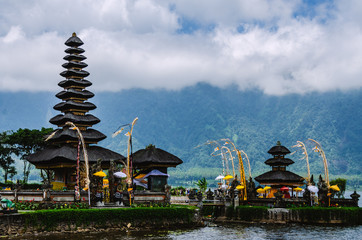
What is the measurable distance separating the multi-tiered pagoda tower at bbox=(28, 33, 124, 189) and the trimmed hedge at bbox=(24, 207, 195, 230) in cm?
1301

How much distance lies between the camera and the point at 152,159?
210ft

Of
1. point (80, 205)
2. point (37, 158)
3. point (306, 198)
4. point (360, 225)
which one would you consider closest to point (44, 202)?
point (80, 205)

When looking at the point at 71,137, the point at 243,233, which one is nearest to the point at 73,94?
the point at 71,137

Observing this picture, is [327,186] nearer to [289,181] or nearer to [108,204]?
[289,181]

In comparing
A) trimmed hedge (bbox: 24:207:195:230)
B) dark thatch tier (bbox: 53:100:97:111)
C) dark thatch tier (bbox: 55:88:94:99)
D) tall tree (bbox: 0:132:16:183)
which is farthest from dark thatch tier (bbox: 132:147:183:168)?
tall tree (bbox: 0:132:16:183)

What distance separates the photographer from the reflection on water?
1761 inches

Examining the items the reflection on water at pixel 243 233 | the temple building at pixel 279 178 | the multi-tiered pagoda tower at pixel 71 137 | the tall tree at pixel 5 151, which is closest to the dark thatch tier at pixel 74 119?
the multi-tiered pagoda tower at pixel 71 137

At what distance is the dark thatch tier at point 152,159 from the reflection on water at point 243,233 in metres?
11.9

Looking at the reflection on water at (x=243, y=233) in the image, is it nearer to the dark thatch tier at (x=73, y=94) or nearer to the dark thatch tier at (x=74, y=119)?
the dark thatch tier at (x=74, y=119)

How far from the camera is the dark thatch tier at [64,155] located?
62188 mm

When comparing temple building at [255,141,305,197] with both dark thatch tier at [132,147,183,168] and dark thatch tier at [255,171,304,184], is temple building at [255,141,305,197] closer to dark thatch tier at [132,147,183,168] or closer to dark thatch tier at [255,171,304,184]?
dark thatch tier at [255,171,304,184]

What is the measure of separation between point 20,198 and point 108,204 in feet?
29.5

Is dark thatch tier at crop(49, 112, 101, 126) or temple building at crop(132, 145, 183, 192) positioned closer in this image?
temple building at crop(132, 145, 183, 192)

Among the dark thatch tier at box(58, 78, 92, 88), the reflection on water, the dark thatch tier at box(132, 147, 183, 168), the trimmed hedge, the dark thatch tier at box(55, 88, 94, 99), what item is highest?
the dark thatch tier at box(58, 78, 92, 88)
